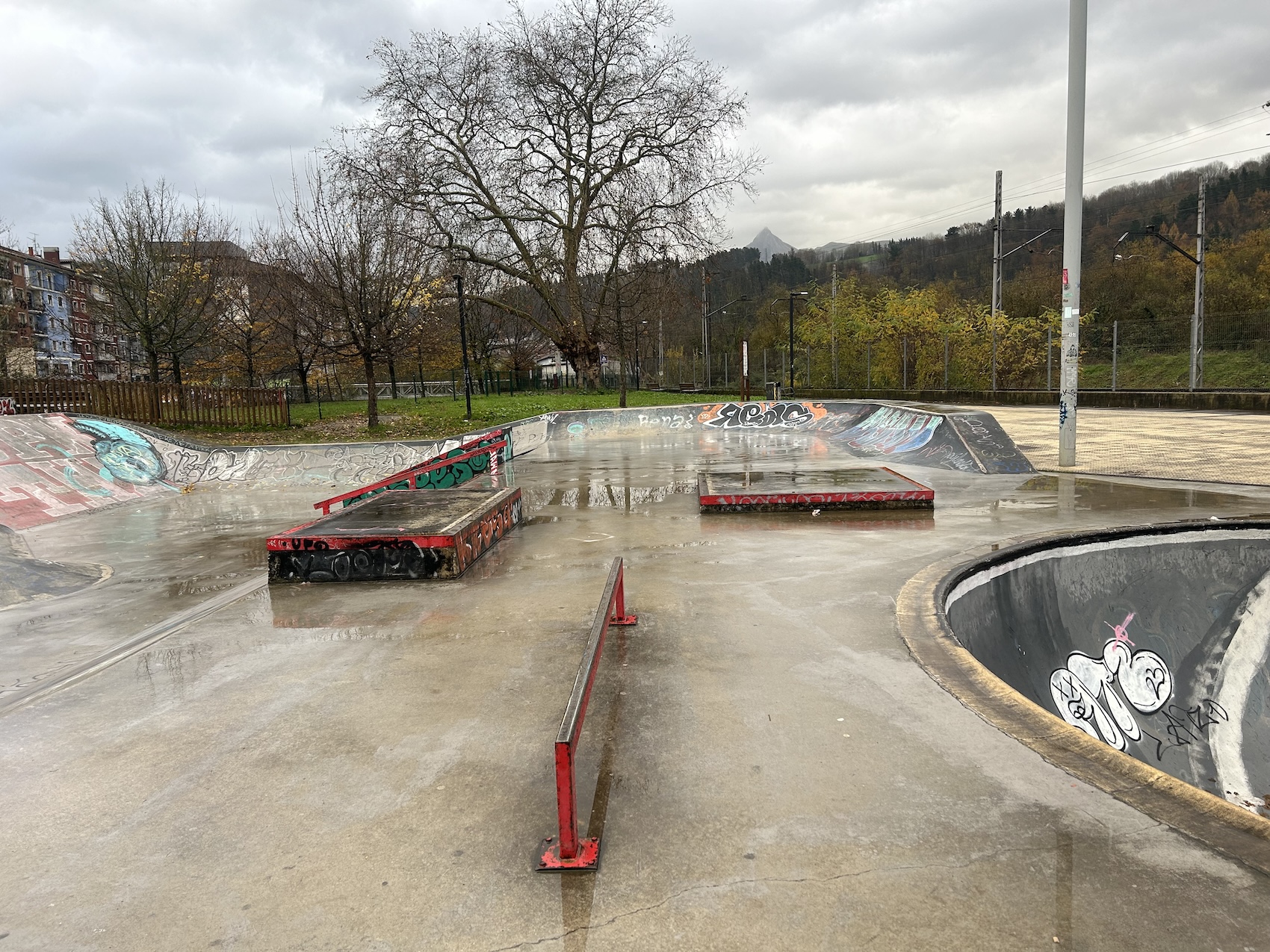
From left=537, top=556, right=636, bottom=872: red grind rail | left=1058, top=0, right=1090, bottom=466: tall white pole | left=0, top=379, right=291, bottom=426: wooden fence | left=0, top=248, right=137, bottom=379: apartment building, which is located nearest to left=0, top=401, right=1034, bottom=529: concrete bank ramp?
left=1058, top=0, right=1090, bottom=466: tall white pole

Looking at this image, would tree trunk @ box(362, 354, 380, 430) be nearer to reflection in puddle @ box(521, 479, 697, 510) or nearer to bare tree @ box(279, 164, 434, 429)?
bare tree @ box(279, 164, 434, 429)

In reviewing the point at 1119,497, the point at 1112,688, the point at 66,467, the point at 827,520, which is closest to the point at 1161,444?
the point at 1119,497

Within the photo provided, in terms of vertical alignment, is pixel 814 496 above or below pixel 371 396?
below

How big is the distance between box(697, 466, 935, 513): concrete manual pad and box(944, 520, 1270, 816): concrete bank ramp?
2.28 m

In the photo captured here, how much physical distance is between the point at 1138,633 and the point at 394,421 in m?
21.8

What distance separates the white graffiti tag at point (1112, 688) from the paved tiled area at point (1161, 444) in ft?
18.8

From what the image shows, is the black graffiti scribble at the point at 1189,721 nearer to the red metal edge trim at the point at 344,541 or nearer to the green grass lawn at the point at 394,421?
the red metal edge trim at the point at 344,541

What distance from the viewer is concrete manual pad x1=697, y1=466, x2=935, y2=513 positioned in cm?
937

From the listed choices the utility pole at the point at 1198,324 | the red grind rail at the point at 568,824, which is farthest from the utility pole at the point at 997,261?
the red grind rail at the point at 568,824

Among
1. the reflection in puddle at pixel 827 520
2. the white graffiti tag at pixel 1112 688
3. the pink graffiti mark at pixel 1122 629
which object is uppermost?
the reflection in puddle at pixel 827 520

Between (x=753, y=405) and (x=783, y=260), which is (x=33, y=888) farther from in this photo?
(x=783, y=260)

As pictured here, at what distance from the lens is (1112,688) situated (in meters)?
6.46

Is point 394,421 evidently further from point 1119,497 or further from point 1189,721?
point 1189,721

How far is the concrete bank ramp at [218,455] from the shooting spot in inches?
490
